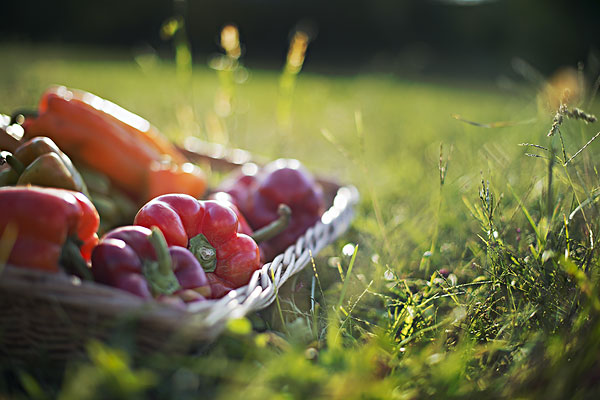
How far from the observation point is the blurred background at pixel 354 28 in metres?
11.5

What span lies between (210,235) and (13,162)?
582mm

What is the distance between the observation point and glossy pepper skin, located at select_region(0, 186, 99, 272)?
1.11 metres

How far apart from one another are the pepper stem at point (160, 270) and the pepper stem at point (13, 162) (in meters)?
0.52

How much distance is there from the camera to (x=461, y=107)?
620 cm

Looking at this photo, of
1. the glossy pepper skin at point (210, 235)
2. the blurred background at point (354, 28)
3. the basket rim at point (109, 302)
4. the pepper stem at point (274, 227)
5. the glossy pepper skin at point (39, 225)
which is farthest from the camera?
the blurred background at point (354, 28)

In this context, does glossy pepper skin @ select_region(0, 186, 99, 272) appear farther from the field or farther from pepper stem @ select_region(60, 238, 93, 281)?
the field

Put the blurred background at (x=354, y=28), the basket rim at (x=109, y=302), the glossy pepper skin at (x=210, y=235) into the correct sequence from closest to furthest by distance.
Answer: the basket rim at (x=109, y=302) < the glossy pepper skin at (x=210, y=235) < the blurred background at (x=354, y=28)

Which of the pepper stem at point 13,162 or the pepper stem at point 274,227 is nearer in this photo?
the pepper stem at point 13,162

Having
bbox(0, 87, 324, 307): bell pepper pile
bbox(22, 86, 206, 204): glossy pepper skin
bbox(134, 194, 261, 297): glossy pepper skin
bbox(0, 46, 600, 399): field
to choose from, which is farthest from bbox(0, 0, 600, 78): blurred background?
bbox(134, 194, 261, 297): glossy pepper skin

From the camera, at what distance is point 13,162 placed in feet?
4.60

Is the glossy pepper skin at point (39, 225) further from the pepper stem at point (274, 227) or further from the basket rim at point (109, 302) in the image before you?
the pepper stem at point (274, 227)

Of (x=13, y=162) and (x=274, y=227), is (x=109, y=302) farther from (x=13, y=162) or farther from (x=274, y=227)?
(x=274, y=227)

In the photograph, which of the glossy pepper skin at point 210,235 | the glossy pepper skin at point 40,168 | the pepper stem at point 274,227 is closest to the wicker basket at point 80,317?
the glossy pepper skin at point 210,235

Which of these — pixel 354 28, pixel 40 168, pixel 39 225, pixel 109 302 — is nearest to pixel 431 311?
pixel 109 302
